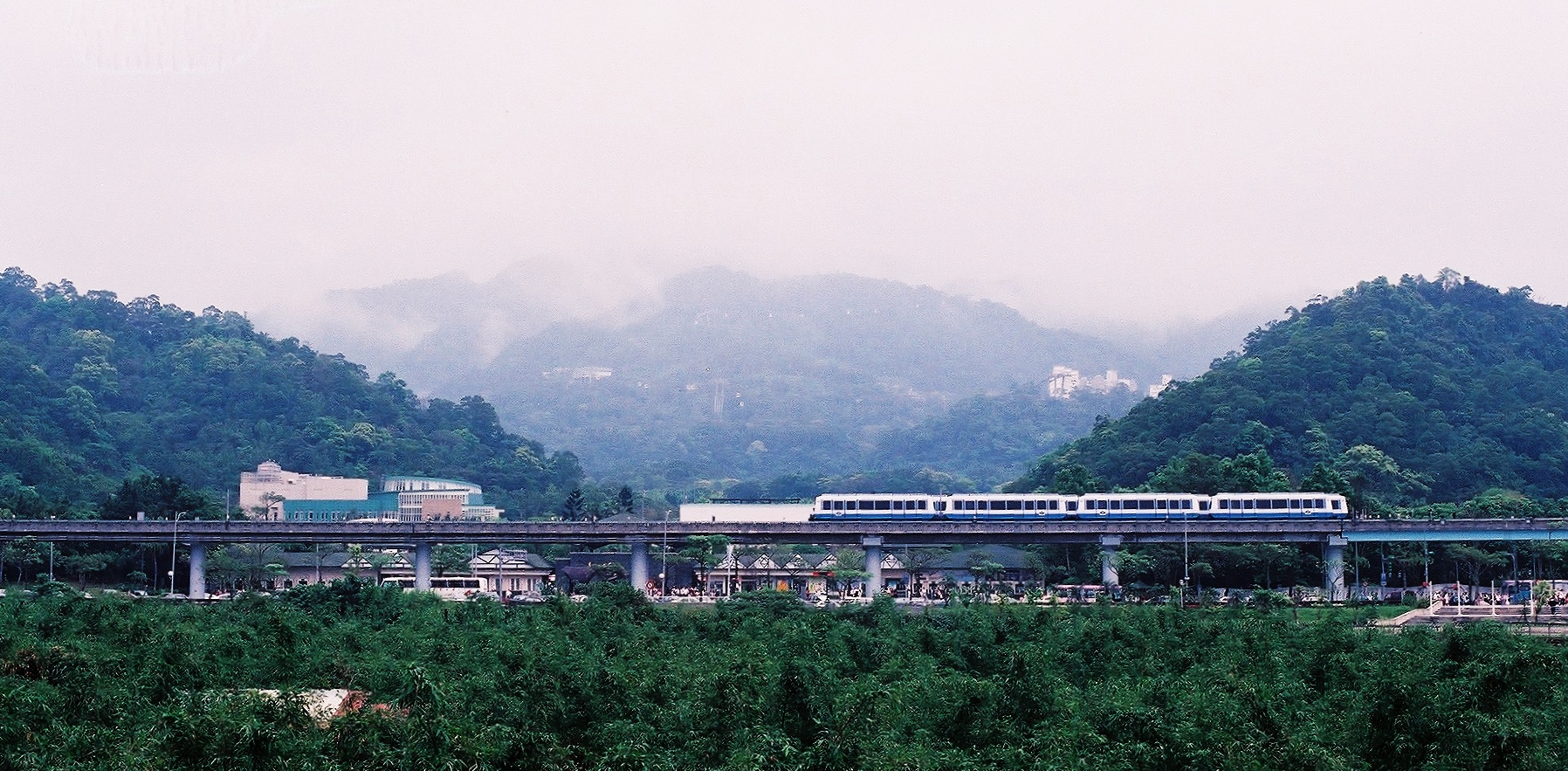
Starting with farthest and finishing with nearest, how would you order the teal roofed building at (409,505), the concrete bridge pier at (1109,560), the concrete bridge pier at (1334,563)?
the teal roofed building at (409,505), the concrete bridge pier at (1109,560), the concrete bridge pier at (1334,563)

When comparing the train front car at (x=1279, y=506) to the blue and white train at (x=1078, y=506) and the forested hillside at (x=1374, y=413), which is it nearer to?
the blue and white train at (x=1078, y=506)

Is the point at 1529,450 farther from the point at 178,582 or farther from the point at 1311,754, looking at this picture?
the point at 1311,754

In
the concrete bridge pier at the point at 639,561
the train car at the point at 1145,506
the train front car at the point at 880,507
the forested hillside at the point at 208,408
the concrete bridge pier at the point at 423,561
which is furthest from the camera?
the forested hillside at the point at 208,408

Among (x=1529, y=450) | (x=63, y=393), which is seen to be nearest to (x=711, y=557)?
(x=1529, y=450)

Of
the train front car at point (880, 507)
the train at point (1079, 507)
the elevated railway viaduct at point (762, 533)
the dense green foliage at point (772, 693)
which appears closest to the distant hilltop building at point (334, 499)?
the elevated railway viaduct at point (762, 533)

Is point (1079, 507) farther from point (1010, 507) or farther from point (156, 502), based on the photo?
point (156, 502)

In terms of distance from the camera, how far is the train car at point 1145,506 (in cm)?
8325

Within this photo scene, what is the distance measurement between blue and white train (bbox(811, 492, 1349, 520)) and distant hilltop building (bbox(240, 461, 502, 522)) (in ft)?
149

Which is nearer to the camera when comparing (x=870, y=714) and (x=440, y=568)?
(x=870, y=714)

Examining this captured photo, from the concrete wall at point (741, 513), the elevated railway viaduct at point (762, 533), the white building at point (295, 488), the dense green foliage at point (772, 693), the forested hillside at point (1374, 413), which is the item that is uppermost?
the forested hillside at point (1374, 413)

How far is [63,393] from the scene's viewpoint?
145 metres

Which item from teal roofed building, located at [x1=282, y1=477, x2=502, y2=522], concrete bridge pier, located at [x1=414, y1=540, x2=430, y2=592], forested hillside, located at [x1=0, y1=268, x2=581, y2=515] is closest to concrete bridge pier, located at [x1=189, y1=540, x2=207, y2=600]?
concrete bridge pier, located at [x1=414, y1=540, x2=430, y2=592]

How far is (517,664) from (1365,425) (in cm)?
9872

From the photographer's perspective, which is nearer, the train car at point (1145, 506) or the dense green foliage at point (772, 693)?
the dense green foliage at point (772, 693)
